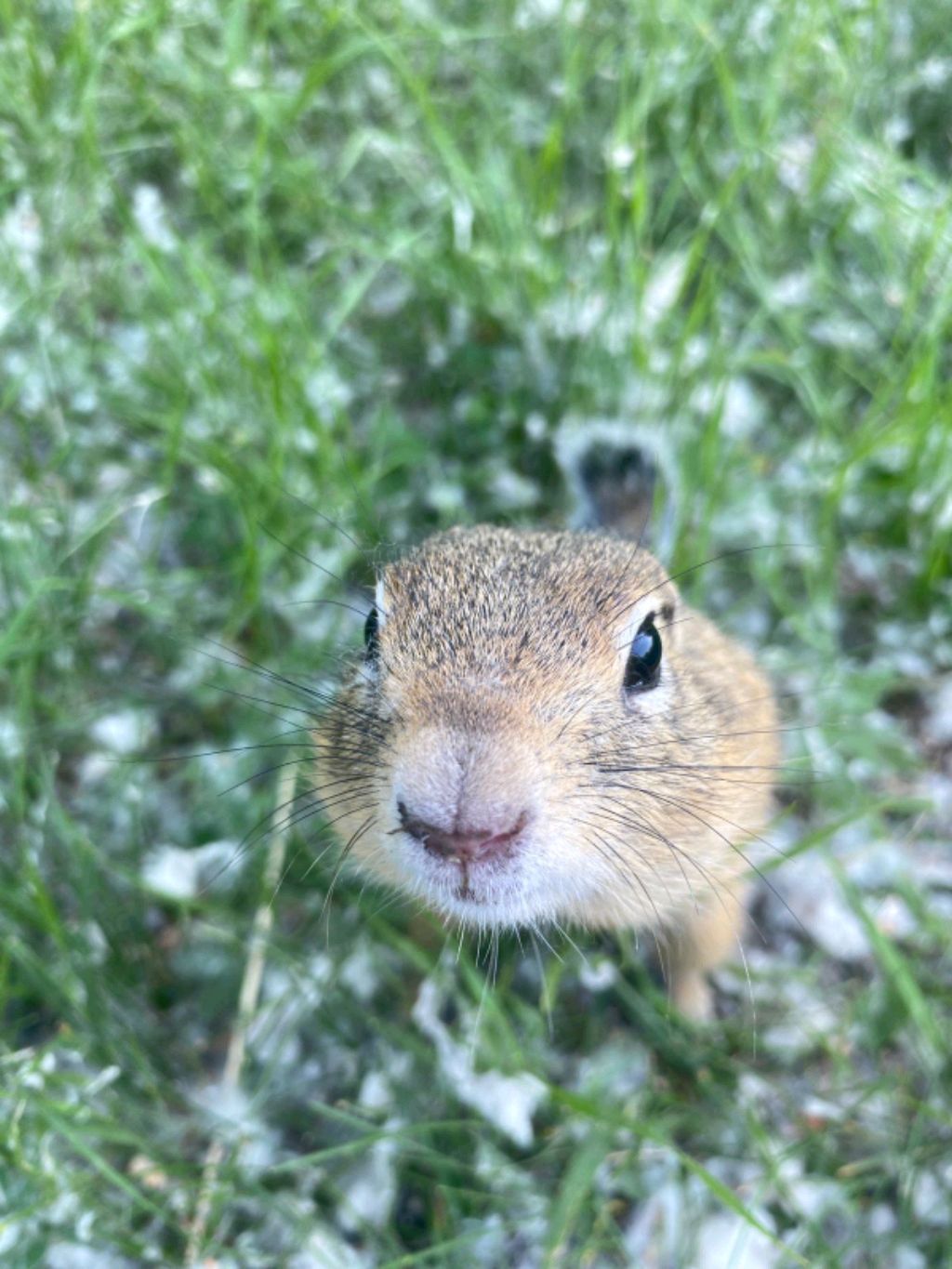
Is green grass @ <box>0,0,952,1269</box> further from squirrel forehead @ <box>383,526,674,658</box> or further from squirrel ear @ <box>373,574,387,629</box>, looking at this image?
squirrel forehead @ <box>383,526,674,658</box>

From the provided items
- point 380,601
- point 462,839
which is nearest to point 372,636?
point 380,601

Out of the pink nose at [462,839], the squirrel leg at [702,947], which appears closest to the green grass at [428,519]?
the squirrel leg at [702,947]

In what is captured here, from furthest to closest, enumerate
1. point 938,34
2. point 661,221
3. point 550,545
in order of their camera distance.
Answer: point 938,34 < point 661,221 < point 550,545

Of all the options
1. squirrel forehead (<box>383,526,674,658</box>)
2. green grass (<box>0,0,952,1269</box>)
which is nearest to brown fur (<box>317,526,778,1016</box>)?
squirrel forehead (<box>383,526,674,658</box>)

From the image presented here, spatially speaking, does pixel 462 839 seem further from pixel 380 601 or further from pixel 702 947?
pixel 702 947

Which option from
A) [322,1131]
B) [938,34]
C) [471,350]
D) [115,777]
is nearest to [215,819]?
[115,777]

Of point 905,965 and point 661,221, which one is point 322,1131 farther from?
point 661,221
